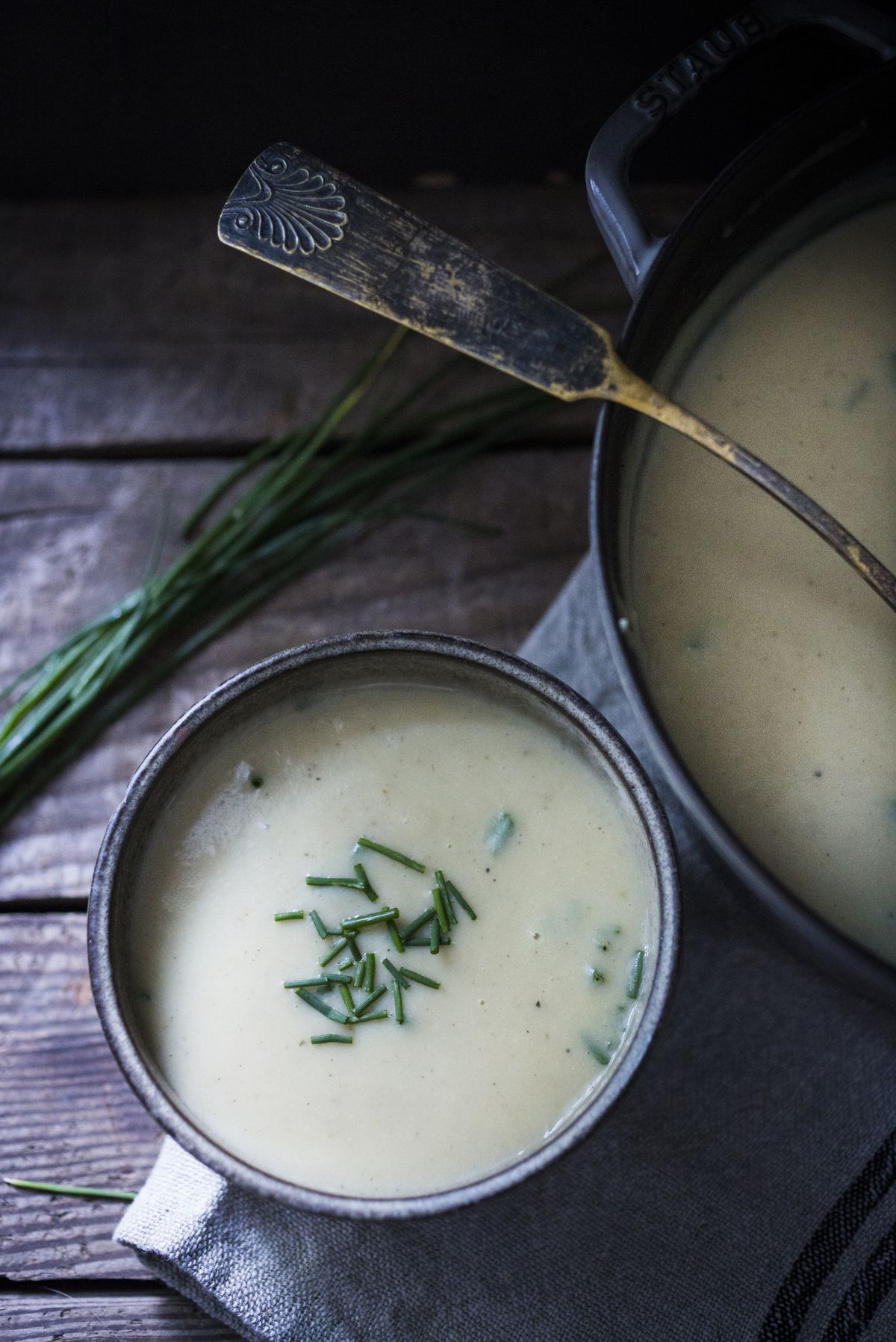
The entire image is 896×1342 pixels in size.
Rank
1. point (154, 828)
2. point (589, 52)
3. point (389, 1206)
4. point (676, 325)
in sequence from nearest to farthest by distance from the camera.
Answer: point (389, 1206), point (154, 828), point (676, 325), point (589, 52)

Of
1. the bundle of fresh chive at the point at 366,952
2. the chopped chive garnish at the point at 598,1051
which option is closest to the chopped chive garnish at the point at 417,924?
the bundle of fresh chive at the point at 366,952

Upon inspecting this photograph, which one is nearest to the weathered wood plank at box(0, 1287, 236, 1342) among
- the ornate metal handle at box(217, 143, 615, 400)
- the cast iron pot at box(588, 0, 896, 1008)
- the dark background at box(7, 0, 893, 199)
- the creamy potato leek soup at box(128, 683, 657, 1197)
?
the creamy potato leek soup at box(128, 683, 657, 1197)

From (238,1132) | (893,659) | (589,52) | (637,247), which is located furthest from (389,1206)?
(589,52)

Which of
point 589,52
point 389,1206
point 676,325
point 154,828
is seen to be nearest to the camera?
point 389,1206

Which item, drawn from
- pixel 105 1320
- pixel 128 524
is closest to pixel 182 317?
pixel 128 524

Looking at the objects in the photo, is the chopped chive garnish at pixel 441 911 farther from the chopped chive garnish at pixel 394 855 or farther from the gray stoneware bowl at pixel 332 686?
the gray stoneware bowl at pixel 332 686

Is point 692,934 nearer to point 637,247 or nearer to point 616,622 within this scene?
point 616,622

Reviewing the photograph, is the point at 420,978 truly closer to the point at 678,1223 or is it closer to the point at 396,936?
the point at 396,936
